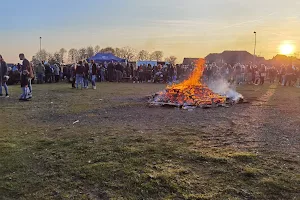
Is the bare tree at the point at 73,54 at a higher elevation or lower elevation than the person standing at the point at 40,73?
higher

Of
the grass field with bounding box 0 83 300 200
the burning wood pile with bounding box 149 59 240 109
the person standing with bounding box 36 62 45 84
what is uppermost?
the person standing with bounding box 36 62 45 84

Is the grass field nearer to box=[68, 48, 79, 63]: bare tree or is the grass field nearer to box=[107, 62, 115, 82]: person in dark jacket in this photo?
box=[107, 62, 115, 82]: person in dark jacket

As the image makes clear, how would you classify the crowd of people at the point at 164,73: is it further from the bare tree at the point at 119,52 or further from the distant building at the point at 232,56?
the distant building at the point at 232,56

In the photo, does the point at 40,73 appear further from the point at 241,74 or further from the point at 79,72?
the point at 241,74

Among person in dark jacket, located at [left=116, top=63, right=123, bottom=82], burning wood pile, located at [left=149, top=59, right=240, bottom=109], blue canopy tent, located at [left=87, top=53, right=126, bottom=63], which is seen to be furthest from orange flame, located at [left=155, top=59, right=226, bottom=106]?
blue canopy tent, located at [left=87, top=53, right=126, bottom=63]

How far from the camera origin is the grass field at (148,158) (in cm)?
378

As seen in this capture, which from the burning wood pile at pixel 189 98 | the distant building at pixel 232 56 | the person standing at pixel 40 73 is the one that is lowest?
the burning wood pile at pixel 189 98

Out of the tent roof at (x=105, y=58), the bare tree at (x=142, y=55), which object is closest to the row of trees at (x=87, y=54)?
the bare tree at (x=142, y=55)

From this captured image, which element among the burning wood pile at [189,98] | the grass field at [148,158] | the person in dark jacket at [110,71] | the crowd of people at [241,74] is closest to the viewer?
the grass field at [148,158]

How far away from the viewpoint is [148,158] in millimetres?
4879

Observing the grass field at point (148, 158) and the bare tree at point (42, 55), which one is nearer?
the grass field at point (148, 158)

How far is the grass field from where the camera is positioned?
3779mm

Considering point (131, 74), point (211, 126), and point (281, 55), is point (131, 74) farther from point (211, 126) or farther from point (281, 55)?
point (281, 55)

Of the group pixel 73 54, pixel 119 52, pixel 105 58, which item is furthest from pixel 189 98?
pixel 73 54
